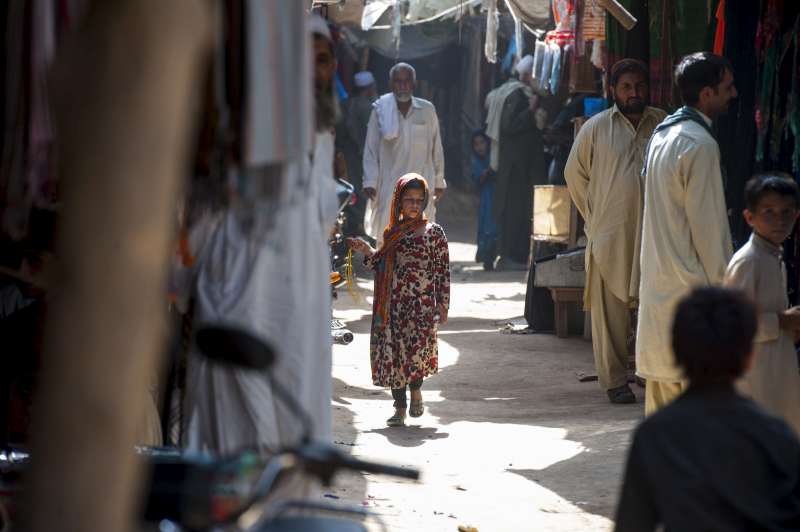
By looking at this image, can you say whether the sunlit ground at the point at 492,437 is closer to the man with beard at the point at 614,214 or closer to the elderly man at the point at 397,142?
the man with beard at the point at 614,214

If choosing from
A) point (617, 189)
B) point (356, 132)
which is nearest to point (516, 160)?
point (356, 132)

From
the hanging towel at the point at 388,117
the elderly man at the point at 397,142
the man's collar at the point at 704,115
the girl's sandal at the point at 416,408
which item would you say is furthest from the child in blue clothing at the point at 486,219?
the man's collar at the point at 704,115

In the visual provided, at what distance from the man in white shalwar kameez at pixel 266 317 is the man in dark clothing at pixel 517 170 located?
12630 mm

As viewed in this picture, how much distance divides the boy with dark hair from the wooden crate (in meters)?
6.32

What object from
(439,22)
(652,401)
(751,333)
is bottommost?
(652,401)

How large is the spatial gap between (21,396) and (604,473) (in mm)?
3108

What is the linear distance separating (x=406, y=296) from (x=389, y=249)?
310 millimetres

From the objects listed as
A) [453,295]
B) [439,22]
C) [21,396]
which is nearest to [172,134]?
[21,396]

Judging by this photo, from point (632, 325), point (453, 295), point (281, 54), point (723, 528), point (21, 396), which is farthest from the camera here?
point (453, 295)

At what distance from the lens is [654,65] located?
8.49 metres

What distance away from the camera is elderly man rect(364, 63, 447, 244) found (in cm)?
1290

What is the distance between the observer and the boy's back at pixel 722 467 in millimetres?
2934

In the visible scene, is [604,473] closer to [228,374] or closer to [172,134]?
[228,374]

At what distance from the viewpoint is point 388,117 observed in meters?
12.9
